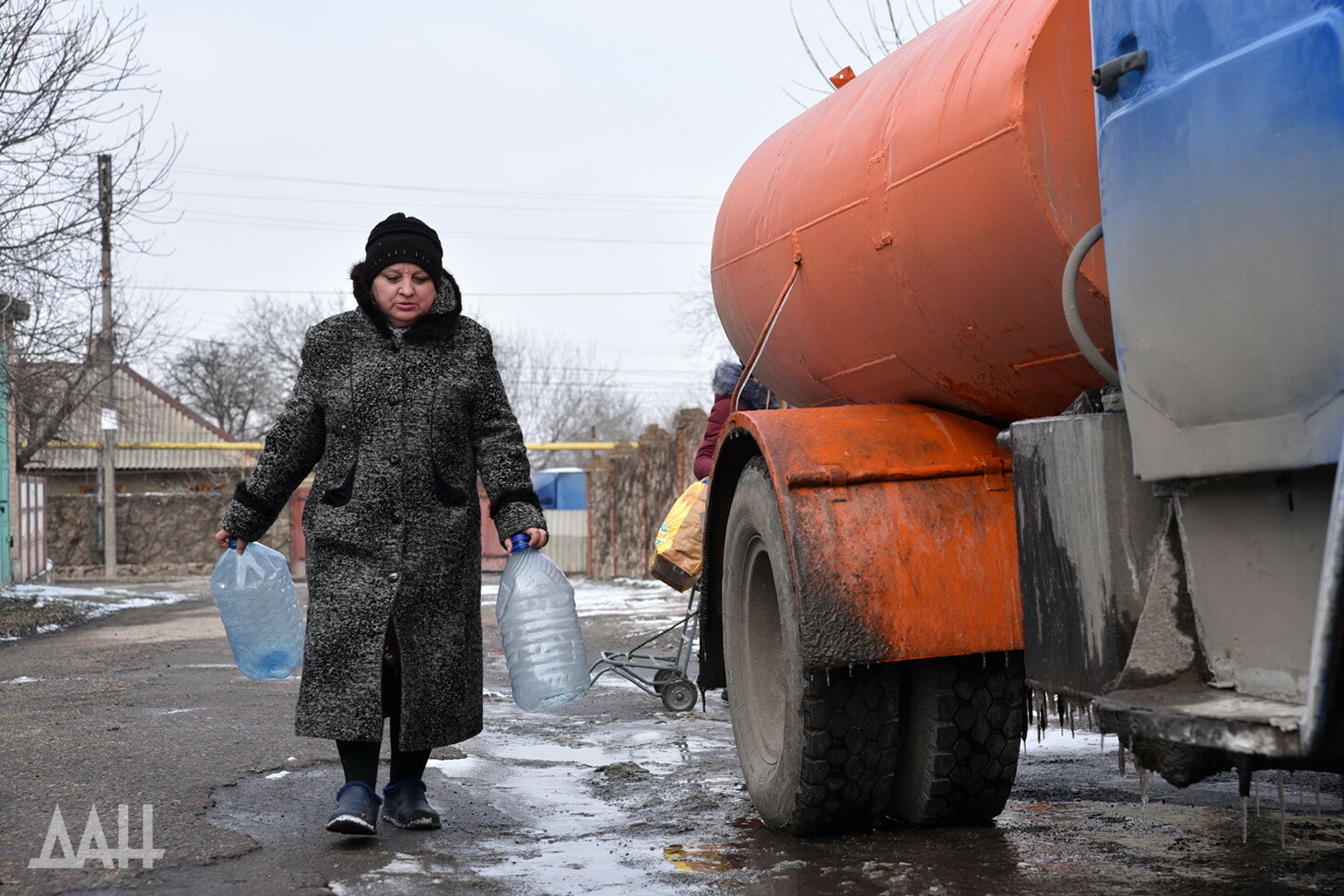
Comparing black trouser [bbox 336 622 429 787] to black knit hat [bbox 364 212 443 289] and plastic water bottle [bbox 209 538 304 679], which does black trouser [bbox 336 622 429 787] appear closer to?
plastic water bottle [bbox 209 538 304 679]

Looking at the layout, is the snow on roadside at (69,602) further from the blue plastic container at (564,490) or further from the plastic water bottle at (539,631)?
the blue plastic container at (564,490)

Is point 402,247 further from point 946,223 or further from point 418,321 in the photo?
point 946,223

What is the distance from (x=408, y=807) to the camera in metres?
4.21

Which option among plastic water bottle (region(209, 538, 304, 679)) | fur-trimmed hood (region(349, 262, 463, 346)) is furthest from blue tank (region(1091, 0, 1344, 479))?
plastic water bottle (region(209, 538, 304, 679))

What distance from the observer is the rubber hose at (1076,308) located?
2.90 m

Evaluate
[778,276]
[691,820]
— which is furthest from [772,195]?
[691,820]

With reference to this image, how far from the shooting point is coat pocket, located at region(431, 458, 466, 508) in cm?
422

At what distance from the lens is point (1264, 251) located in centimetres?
224

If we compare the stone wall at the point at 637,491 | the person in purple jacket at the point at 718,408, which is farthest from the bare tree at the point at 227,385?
the person in purple jacket at the point at 718,408

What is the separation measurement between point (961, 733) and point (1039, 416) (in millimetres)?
862

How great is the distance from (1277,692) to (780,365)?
110 inches

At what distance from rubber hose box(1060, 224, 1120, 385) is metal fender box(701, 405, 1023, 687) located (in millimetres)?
698

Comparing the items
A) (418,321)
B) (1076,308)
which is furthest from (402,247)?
(1076,308)

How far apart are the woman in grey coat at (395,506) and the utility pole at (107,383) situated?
1186 cm
